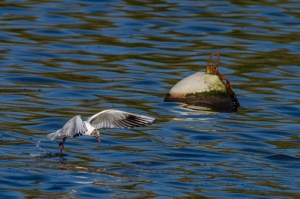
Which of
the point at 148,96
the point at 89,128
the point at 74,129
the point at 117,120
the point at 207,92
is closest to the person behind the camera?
the point at 74,129

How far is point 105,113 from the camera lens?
1045 cm

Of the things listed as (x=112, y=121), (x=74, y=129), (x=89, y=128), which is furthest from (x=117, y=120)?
(x=74, y=129)

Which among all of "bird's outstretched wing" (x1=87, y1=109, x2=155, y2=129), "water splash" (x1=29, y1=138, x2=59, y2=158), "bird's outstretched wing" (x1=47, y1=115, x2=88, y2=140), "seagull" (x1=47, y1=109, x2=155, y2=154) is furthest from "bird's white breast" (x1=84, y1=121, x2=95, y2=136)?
"water splash" (x1=29, y1=138, x2=59, y2=158)

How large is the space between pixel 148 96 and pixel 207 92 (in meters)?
1.15

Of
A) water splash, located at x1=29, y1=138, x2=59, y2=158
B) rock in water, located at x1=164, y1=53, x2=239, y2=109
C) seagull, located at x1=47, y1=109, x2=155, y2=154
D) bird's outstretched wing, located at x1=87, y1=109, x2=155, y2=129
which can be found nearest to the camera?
water splash, located at x1=29, y1=138, x2=59, y2=158

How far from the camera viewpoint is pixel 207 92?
13.2 m

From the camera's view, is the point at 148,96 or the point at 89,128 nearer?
the point at 89,128

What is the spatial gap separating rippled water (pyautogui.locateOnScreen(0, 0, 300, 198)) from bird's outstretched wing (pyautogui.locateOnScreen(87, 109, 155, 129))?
0.31m

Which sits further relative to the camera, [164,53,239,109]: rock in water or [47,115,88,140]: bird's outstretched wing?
[164,53,239,109]: rock in water

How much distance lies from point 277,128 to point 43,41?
7.12 m

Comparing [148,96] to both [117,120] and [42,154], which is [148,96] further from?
[42,154]

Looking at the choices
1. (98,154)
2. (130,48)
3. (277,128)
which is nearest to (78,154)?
(98,154)

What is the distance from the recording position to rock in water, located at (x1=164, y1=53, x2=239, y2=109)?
13.1 meters

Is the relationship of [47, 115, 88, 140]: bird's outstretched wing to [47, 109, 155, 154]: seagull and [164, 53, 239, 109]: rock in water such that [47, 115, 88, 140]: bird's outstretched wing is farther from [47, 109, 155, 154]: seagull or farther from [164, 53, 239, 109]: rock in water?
[164, 53, 239, 109]: rock in water
